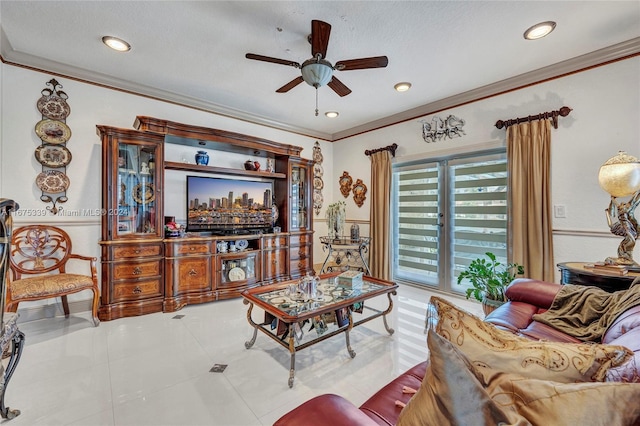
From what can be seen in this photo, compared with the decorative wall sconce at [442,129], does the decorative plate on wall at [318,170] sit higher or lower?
lower

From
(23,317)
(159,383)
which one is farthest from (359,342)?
(23,317)

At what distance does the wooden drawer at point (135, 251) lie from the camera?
2.97m

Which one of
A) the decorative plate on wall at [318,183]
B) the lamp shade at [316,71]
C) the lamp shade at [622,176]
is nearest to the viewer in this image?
the lamp shade at [622,176]

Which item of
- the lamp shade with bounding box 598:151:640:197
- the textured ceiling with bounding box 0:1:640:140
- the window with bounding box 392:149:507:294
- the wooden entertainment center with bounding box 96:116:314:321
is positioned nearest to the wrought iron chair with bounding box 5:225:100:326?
the wooden entertainment center with bounding box 96:116:314:321

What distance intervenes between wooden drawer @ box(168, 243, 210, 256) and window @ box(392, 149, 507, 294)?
279 cm

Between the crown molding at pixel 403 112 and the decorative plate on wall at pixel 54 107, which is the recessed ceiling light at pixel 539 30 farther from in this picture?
the decorative plate on wall at pixel 54 107

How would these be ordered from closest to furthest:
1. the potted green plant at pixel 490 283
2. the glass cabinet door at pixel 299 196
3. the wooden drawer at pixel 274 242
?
the potted green plant at pixel 490 283
the wooden drawer at pixel 274 242
the glass cabinet door at pixel 299 196

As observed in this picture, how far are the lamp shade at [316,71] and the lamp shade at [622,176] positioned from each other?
7.32 feet

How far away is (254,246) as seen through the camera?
3.98m

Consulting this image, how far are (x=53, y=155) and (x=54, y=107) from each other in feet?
1.63

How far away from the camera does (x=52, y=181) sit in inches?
114

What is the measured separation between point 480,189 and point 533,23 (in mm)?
1840

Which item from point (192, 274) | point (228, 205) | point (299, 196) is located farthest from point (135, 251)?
point (299, 196)

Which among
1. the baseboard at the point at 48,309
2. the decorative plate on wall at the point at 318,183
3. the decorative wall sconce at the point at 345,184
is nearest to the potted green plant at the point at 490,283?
the decorative wall sconce at the point at 345,184
